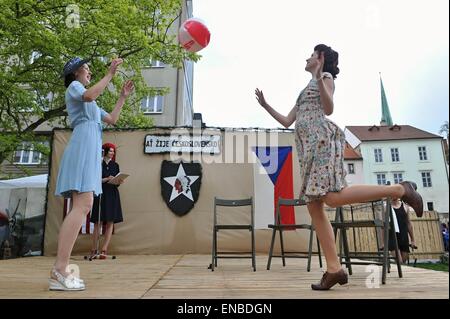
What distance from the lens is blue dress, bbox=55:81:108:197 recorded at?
2.49 metres

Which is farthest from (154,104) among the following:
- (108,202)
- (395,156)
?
(395,156)

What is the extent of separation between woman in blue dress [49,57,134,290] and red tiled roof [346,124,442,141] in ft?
137

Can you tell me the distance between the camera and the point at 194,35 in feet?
16.0

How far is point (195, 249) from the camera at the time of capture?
6.74 meters

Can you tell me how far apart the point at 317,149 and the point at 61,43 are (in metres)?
7.90

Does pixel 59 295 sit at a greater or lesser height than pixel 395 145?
lesser

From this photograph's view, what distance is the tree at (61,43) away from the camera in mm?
7992

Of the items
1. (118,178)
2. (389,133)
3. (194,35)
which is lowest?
(118,178)

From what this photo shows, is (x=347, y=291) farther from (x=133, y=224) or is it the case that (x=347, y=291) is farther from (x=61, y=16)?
(x=61, y=16)

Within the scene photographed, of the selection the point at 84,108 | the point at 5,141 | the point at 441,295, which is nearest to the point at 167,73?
the point at 5,141

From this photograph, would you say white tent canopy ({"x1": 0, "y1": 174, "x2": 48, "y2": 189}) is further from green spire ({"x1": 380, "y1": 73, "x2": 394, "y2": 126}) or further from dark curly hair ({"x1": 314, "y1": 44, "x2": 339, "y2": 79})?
green spire ({"x1": 380, "y1": 73, "x2": 394, "y2": 126})

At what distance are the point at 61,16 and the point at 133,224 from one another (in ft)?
18.2

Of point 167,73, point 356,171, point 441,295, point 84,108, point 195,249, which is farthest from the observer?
point 356,171

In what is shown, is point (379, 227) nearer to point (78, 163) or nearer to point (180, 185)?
point (78, 163)
